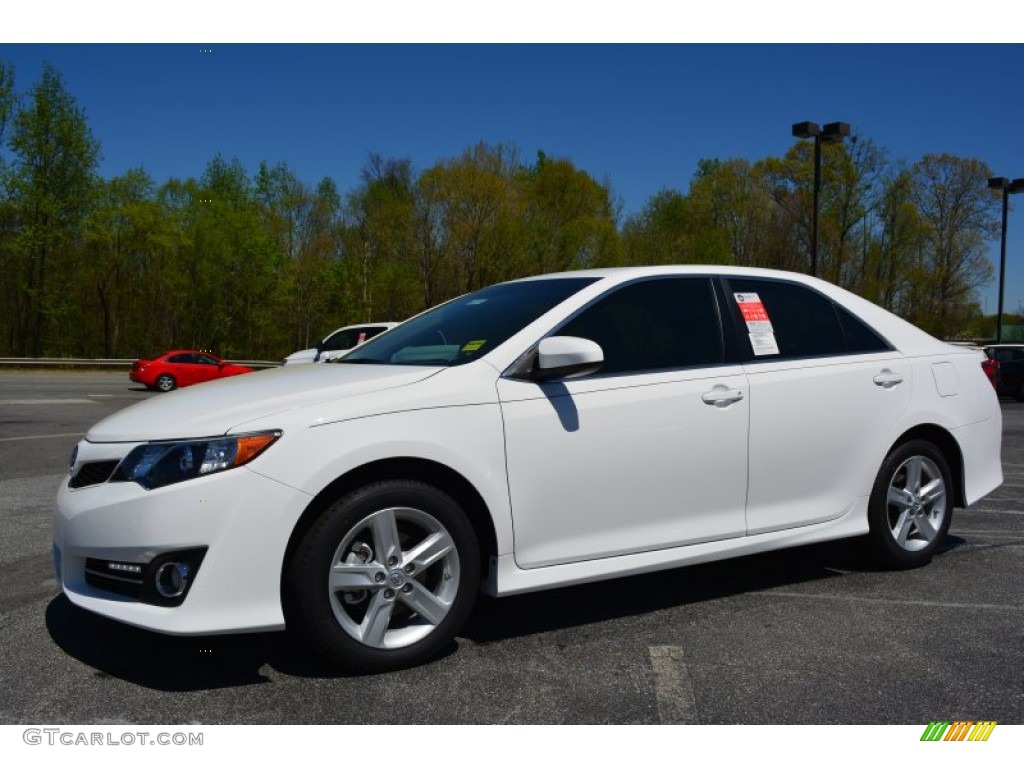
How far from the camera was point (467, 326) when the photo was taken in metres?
4.31

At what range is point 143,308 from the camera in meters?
52.9

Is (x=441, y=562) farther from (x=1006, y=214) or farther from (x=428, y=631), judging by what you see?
(x=1006, y=214)

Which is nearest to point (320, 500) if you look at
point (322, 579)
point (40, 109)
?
point (322, 579)

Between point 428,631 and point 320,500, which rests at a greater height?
point 320,500

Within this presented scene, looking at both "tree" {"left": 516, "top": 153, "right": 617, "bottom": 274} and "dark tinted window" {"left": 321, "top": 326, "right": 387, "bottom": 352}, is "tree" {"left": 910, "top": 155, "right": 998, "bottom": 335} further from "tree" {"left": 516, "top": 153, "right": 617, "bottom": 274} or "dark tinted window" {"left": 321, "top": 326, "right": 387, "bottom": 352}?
"dark tinted window" {"left": 321, "top": 326, "right": 387, "bottom": 352}

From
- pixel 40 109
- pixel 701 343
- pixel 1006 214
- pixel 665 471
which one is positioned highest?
pixel 40 109

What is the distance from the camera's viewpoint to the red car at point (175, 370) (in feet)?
89.2

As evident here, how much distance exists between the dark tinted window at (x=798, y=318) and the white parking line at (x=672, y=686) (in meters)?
1.61

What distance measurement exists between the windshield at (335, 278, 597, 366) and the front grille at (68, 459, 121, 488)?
124 centimetres

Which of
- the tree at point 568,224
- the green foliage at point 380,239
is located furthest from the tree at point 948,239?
the tree at point 568,224

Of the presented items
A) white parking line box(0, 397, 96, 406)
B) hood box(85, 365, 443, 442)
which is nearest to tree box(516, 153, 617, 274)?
white parking line box(0, 397, 96, 406)

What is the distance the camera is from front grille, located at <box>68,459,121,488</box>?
11.2 feet
